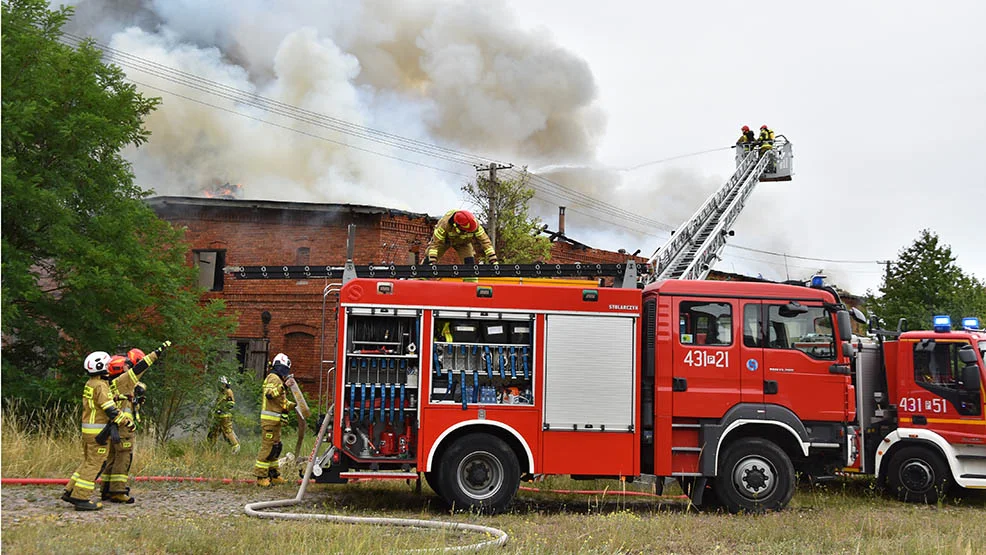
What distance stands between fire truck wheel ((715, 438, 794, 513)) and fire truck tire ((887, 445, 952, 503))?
2846 mm

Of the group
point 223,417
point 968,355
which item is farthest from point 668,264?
point 223,417

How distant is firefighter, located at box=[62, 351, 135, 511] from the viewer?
9148 mm

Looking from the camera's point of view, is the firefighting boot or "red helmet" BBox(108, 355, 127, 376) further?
"red helmet" BBox(108, 355, 127, 376)

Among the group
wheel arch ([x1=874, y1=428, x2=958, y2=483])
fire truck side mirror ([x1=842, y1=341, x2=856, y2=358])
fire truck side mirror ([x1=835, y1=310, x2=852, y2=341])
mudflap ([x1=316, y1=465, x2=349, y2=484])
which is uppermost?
fire truck side mirror ([x1=835, y1=310, x2=852, y2=341])

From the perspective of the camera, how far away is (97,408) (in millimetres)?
9430

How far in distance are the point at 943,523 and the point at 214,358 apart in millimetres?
14415

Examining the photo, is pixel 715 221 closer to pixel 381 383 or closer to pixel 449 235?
pixel 449 235

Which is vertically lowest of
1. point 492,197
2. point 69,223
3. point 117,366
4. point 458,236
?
point 117,366

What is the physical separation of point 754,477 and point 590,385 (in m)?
2.21

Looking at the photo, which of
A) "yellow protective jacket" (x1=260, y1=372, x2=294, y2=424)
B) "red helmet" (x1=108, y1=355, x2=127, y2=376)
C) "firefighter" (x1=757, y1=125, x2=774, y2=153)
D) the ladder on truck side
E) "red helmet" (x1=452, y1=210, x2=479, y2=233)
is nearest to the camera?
"red helmet" (x1=108, y1=355, x2=127, y2=376)

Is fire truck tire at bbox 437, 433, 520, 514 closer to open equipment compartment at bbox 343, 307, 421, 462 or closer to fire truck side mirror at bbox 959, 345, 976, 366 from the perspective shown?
open equipment compartment at bbox 343, 307, 421, 462

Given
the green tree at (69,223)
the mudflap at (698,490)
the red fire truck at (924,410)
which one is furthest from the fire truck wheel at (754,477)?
the green tree at (69,223)

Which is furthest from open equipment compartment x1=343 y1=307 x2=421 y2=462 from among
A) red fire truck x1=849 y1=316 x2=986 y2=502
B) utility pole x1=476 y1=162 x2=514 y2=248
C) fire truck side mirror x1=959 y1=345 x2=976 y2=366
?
utility pole x1=476 y1=162 x2=514 y2=248

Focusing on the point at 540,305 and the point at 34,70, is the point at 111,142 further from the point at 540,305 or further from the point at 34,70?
the point at 540,305
